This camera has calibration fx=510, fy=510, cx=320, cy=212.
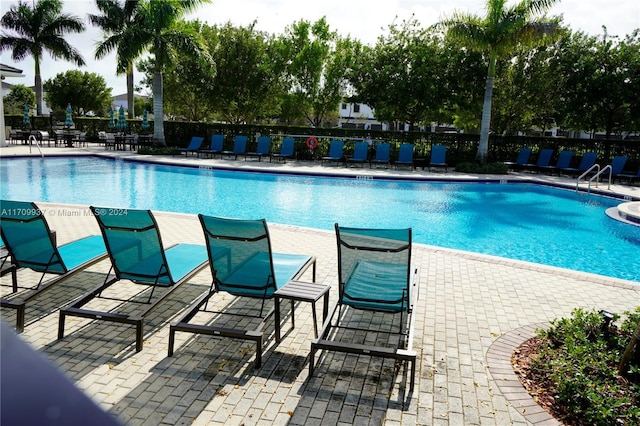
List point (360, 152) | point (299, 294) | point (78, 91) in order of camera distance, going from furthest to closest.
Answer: point (78, 91) → point (360, 152) → point (299, 294)

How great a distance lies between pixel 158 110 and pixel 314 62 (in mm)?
11322

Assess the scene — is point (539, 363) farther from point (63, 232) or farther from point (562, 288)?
point (63, 232)

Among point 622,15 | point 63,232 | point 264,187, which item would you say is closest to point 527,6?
point 264,187

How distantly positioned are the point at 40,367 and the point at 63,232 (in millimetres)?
9098

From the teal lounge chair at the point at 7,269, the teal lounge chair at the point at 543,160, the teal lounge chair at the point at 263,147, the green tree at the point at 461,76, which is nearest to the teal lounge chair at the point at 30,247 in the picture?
the teal lounge chair at the point at 7,269

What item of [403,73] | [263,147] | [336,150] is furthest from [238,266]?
[403,73]

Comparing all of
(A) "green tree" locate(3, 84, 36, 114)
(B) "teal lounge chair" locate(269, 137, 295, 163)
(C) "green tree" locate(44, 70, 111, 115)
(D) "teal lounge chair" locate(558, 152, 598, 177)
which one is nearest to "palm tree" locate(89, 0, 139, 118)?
(B) "teal lounge chair" locate(269, 137, 295, 163)

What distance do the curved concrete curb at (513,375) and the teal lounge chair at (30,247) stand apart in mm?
4361

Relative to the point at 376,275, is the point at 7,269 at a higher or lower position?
lower

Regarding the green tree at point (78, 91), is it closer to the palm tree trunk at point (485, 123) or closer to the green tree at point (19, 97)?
the green tree at point (19, 97)

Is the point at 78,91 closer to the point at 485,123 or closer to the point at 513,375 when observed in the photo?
the point at 485,123

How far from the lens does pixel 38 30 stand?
35969 mm

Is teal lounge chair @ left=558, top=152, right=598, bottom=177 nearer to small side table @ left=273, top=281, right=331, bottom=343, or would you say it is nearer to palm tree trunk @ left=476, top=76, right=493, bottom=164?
palm tree trunk @ left=476, top=76, right=493, bottom=164

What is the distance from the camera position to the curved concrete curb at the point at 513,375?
377cm
